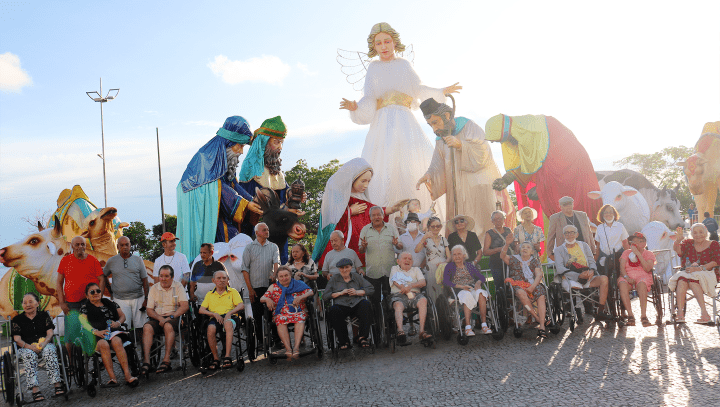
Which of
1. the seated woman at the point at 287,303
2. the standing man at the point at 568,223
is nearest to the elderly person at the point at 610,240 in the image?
the standing man at the point at 568,223

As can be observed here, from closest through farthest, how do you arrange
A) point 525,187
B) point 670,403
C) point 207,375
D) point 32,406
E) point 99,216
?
point 670,403
point 32,406
point 207,375
point 99,216
point 525,187

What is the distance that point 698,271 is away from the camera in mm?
6320

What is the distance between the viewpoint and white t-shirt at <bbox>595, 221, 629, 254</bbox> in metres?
7.18

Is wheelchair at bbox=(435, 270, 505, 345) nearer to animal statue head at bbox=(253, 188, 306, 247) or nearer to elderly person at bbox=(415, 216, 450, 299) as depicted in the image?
elderly person at bbox=(415, 216, 450, 299)

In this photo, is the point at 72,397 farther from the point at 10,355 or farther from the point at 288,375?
the point at 288,375

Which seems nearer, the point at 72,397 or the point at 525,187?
the point at 72,397

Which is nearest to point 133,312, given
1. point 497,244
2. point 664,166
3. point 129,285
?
point 129,285

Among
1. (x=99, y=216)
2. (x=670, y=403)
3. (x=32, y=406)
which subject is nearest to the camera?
(x=670, y=403)

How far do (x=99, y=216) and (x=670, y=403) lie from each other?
7949mm

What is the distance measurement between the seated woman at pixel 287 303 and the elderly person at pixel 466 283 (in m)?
1.65

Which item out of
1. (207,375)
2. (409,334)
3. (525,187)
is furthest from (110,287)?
(525,187)

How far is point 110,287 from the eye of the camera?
263 inches

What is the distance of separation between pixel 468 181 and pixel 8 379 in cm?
694

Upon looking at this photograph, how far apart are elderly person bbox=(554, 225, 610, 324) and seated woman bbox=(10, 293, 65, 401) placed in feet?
18.4
